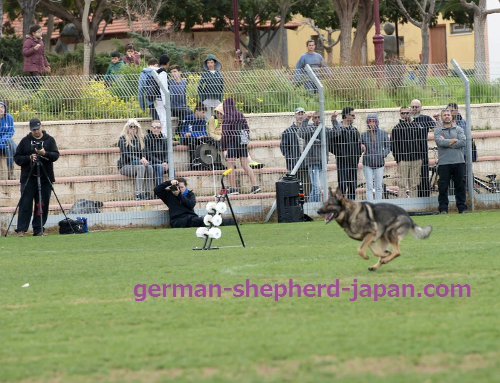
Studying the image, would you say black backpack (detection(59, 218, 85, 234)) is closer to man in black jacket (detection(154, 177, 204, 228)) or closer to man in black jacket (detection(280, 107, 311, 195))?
man in black jacket (detection(154, 177, 204, 228))

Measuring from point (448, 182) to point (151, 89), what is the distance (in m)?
7.03

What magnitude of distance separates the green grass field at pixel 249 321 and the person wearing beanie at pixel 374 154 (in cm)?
657

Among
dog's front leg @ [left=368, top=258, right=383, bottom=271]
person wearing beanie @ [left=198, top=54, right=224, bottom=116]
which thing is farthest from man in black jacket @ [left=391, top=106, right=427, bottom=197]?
dog's front leg @ [left=368, top=258, right=383, bottom=271]

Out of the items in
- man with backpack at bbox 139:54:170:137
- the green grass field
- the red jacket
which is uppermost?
the red jacket

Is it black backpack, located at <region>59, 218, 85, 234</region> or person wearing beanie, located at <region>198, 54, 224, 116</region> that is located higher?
person wearing beanie, located at <region>198, 54, 224, 116</region>

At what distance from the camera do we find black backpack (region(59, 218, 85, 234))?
2048cm

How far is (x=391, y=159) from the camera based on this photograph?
2319 cm

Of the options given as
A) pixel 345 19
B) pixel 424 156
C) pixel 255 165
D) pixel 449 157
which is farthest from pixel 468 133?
pixel 345 19

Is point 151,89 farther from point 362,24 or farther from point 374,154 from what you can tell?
point 362,24

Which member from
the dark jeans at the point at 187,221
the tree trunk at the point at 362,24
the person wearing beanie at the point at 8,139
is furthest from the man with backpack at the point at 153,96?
the tree trunk at the point at 362,24

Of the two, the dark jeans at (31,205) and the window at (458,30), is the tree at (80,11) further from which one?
the window at (458,30)

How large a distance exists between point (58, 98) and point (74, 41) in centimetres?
3465

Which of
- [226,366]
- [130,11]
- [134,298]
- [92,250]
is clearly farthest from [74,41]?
[226,366]

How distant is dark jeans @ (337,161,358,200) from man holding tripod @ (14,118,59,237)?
6.24 meters
